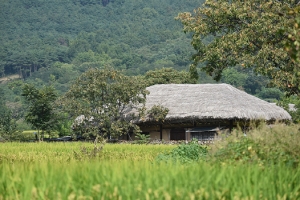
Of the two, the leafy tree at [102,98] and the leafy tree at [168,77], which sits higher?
the leafy tree at [168,77]

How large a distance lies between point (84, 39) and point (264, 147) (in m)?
139

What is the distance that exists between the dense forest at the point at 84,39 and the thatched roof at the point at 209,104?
61.4m

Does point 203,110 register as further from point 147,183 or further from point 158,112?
point 147,183

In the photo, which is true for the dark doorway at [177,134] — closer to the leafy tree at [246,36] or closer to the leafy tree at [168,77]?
the leafy tree at [246,36]

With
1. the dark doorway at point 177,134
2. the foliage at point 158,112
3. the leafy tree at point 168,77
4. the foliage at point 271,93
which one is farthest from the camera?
the foliage at point 271,93

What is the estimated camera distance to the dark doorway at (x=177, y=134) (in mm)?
28953

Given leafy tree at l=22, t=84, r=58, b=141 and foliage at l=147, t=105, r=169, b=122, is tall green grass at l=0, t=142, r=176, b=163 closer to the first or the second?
foliage at l=147, t=105, r=169, b=122

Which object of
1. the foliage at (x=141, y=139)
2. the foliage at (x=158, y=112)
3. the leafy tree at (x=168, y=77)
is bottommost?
the foliage at (x=141, y=139)

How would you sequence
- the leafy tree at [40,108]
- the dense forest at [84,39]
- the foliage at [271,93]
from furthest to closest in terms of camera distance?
the dense forest at [84,39], the foliage at [271,93], the leafy tree at [40,108]

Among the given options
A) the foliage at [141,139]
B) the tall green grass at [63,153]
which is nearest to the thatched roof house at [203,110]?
the foliage at [141,139]

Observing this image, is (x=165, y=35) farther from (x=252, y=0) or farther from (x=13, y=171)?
(x=13, y=171)

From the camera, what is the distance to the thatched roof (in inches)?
1053

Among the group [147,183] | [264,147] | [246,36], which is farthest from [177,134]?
[147,183]

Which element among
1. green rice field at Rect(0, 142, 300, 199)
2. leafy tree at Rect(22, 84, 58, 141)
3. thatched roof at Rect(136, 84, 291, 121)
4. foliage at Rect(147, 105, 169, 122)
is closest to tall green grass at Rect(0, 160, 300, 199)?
green rice field at Rect(0, 142, 300, 199)
